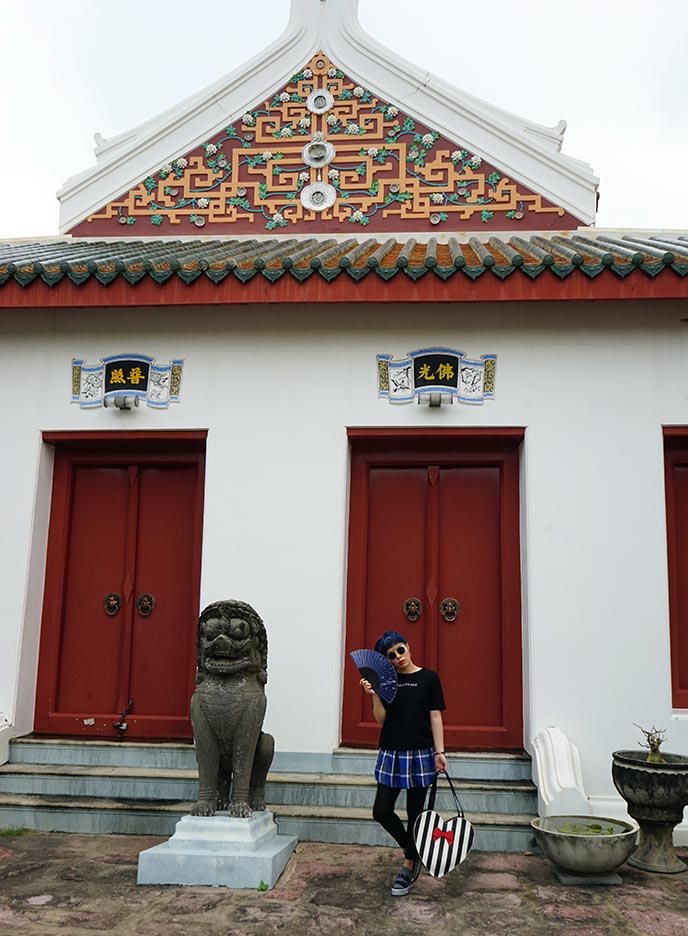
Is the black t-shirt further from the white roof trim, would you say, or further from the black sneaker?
the white roof trim

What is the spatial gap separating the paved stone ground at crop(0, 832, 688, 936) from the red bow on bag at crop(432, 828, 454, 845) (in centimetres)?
32

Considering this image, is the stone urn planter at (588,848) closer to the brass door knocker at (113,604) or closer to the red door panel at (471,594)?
the red door panel at (471,594)

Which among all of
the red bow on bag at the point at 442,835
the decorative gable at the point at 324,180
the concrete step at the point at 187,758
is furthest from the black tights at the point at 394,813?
the decorative gable at the point at 324,180

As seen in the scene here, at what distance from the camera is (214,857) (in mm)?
5008

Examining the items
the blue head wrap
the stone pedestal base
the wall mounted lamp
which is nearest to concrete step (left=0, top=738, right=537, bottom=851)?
the stone pedestal base

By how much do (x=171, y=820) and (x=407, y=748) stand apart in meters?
2.07

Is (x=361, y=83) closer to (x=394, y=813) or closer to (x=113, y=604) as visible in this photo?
(x=113, y=604)

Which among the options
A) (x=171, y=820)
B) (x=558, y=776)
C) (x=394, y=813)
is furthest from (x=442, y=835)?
(x=171, y=820)

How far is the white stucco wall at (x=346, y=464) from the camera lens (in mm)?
6285

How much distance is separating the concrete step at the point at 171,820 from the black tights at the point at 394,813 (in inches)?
38.8

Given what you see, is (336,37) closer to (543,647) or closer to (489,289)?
(489,289)

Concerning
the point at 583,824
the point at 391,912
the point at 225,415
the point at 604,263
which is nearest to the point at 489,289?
the point at 604,263

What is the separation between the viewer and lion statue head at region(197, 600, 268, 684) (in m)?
5.41

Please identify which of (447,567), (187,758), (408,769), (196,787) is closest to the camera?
(408,769)
